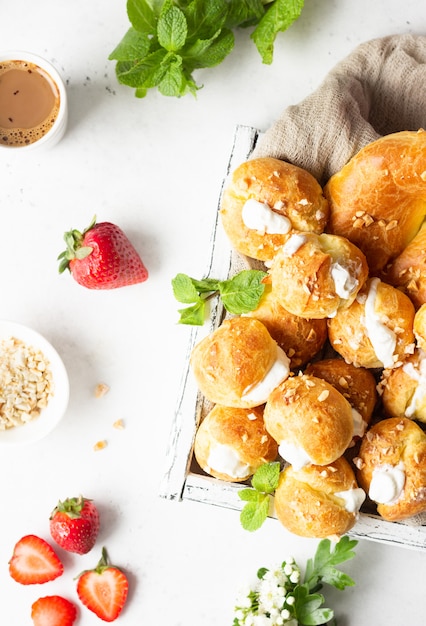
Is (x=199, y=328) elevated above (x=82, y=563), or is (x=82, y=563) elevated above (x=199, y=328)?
(x=199, y=328)

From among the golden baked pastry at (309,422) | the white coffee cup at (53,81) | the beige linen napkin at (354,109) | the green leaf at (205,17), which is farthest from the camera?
the white coffee cup at (53,81)

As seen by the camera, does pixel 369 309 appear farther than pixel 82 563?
No

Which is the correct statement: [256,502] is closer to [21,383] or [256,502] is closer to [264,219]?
[264,219]

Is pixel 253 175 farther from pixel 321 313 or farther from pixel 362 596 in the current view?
pixel 362 596

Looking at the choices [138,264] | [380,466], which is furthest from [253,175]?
[380,466]

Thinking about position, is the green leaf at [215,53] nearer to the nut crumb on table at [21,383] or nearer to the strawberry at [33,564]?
the nut crumb on table at [21,383]

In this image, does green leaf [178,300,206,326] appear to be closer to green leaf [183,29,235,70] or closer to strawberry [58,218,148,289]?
strawberry [58,218,148,289]

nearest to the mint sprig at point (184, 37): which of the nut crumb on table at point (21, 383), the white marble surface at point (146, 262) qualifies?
the white marble surface at point (146, 262)

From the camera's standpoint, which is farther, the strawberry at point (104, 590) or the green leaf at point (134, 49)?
the strawberry at point (104, 590)
